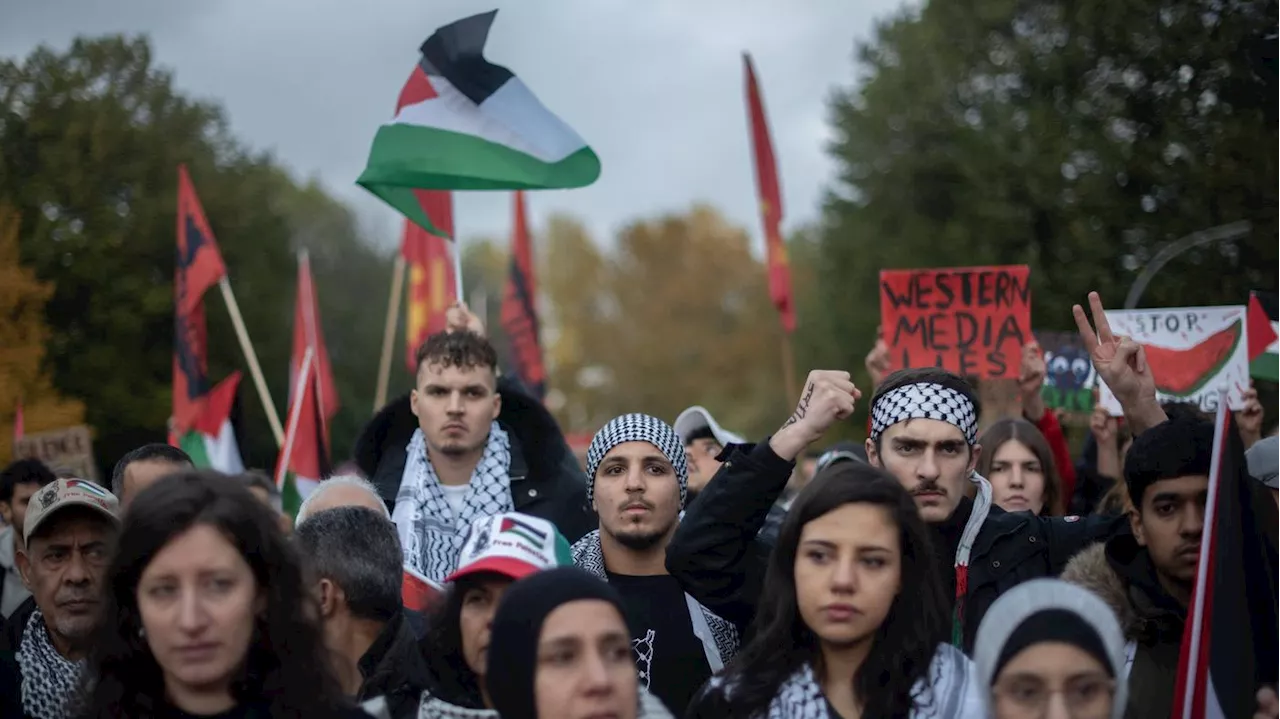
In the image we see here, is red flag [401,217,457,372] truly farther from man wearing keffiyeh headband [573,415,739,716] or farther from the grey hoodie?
the grey hoodie

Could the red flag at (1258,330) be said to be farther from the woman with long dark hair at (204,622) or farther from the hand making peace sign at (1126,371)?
the woman with long dark hair at (204,622)

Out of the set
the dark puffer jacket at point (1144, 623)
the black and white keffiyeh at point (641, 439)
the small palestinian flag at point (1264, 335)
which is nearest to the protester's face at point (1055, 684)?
the dark puffer jacket at point (1144, 623)

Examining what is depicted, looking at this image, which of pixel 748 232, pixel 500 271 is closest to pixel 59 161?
pixel 748 232

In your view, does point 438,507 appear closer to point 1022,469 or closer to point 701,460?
point 701,460

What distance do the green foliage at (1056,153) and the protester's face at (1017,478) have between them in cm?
192

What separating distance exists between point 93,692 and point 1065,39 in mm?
22438

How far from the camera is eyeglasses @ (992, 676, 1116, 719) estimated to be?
139 inches

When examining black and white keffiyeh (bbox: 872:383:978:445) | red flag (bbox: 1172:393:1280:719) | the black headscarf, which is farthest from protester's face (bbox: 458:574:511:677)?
red flag (bbox: 1172:393:1280:719)

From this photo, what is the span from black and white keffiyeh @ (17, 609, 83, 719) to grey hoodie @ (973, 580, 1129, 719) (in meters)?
2.60

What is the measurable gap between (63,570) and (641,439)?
1888mm

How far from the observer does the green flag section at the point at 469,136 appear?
8555mm

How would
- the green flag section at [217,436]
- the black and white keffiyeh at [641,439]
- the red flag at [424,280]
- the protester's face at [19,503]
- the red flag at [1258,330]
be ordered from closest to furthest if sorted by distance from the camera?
the black and white keffiyeh at [641,439] < the protester's face at [19,503] < the red flag at [1258,330] < the green flag section at [217,436] < the red flag at [424,280]

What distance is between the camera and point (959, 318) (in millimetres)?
9133

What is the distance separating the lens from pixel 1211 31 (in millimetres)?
8570
